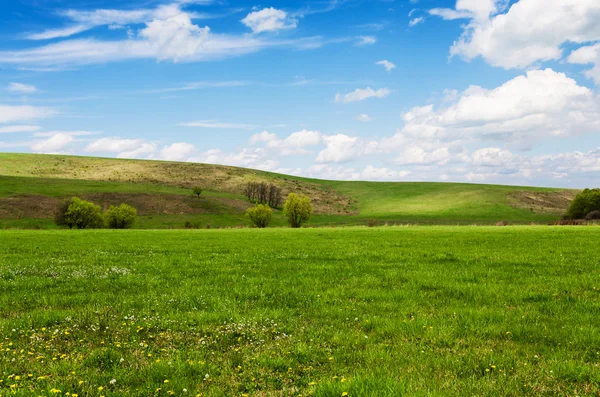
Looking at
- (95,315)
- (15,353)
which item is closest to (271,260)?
(95,315)

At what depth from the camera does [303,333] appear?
9984 mm

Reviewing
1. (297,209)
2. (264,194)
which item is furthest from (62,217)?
(264,194)

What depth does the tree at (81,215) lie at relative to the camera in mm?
84850

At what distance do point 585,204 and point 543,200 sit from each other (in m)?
49.5

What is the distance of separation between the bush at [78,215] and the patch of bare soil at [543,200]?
5501 inches

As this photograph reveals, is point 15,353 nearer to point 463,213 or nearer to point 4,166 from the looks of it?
point 463,213

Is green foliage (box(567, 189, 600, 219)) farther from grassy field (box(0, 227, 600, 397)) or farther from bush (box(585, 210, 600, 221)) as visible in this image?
grassy field (box(0, 227, 600, 397))

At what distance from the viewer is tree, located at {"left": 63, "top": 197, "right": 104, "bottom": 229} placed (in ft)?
278

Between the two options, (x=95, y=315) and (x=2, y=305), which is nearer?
(x=95, y=315)

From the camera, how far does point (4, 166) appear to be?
6954 inches

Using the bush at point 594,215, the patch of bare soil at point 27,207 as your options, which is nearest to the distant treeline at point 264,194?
the patch of bare soil at point 27,207

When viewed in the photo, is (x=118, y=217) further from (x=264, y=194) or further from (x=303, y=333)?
(x=303, y=333)

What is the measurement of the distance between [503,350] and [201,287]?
10.1 m

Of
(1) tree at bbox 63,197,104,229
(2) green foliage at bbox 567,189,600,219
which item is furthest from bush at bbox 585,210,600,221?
(1) tree at bbox 63,197,104,229
